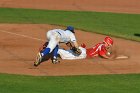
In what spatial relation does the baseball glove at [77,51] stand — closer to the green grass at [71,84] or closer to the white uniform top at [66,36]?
the white uniform top at [66,36]

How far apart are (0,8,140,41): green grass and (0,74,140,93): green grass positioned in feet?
25.6

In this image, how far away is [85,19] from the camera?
29297 millimetres

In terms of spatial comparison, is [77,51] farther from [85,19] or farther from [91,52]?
[85,19]

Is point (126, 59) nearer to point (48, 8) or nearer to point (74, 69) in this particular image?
point (74, 69)

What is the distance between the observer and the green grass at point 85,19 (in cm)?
2571

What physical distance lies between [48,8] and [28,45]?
12.7 meters

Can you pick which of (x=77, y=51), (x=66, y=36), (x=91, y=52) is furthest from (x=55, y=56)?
(x=91, y=52)

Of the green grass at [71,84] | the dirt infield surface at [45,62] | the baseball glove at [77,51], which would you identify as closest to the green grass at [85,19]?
the dirt infield surface at [45,62]

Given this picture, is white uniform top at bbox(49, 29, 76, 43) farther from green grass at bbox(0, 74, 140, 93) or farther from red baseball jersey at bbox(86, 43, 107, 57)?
green grass at bbox(0, 74, 140, 93)

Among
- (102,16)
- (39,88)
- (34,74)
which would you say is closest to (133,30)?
(102,16)

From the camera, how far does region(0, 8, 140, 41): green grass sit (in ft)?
84.4

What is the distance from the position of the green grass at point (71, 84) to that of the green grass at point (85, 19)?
781 centimetres

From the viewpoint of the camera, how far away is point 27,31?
2417 cm

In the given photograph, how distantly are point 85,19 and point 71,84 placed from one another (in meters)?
14.7
